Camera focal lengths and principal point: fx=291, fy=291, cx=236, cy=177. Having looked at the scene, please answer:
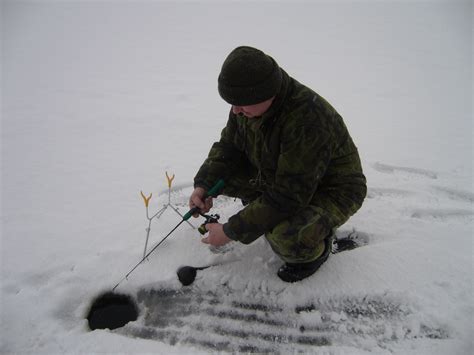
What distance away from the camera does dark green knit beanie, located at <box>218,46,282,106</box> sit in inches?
48.8

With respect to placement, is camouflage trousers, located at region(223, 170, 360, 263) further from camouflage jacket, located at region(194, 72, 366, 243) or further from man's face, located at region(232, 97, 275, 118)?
man's face, located at region(232, 97, 275, 118)

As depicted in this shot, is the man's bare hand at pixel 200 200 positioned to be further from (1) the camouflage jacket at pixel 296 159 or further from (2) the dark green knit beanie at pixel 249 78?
(2) the dark green knit beanie at pixel 249 78

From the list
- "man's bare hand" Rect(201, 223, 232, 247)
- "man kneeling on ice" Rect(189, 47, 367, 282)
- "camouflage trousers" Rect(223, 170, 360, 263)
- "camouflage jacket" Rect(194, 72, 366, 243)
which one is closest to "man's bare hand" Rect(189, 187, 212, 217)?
"man kneeling on ice" Rect(189, 47, 367, 282)

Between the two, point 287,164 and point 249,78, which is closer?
point 249,78

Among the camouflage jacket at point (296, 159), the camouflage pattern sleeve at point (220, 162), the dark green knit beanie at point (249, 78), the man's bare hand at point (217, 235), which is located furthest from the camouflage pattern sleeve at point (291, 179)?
the camouflage pattern sleeve at point (220, 162)

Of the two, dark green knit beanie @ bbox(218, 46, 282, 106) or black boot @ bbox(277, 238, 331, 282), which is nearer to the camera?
dark green knit beanie @ bbox(218, 46, 282, 106)

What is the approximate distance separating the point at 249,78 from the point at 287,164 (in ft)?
1.42

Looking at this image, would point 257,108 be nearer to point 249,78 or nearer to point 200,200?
point 249,78

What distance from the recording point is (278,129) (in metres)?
1.44

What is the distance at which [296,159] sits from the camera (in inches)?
53.7

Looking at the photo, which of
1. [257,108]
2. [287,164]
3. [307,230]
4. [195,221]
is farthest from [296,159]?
[195,221]

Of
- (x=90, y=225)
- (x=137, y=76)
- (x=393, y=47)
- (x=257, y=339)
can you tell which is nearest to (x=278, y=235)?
(x=257, y=339)

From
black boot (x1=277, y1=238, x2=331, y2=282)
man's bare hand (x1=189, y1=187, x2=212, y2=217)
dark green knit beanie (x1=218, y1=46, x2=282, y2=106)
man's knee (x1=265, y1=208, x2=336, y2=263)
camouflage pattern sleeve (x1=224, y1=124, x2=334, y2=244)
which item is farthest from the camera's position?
man's bare hand (x1=189, y1=187, x2=212, y2=217)

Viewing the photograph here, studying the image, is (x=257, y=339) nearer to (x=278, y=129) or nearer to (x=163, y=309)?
(x=163, y=309)
